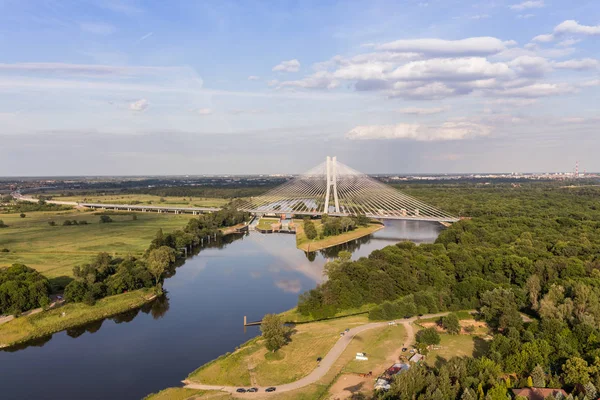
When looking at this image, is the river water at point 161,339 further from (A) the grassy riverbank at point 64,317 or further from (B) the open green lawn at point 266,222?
(B) the open green lawn at point 266,222

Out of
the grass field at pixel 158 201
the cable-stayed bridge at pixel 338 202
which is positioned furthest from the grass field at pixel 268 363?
the grass field at pixel 158 201

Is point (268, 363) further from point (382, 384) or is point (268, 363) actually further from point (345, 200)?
point (345, 200)

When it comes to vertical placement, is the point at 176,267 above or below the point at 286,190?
below

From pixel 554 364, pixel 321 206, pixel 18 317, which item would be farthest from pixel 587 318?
pixel 321 206

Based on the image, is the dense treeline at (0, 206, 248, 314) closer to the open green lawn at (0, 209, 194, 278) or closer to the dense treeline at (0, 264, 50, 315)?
the dense treeline at (0, 264, 50, 315)

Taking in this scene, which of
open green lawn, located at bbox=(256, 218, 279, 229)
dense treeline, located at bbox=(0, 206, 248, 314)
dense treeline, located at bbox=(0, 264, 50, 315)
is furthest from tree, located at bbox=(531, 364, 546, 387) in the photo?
open green lawn, located at bbox=(256, 218, 279, 229)

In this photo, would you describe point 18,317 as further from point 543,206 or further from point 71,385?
point 543,206
